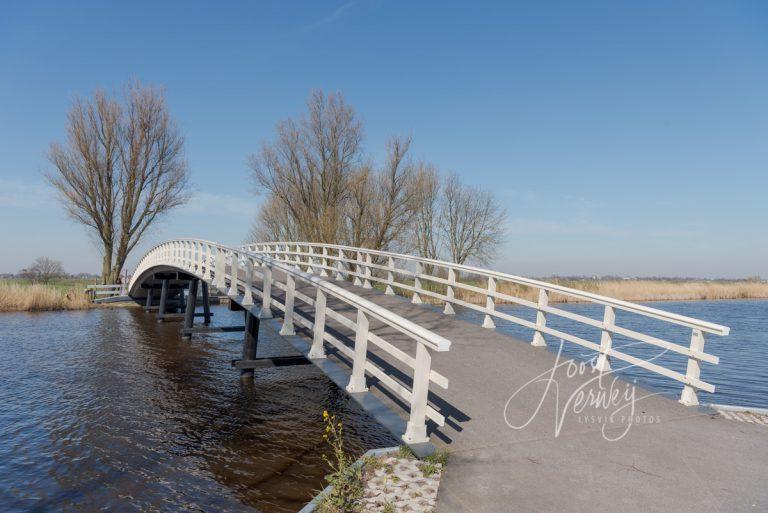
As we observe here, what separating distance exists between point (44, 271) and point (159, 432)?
4825 centimetres

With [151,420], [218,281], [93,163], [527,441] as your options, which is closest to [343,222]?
[93,163]

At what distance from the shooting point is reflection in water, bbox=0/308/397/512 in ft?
21.9

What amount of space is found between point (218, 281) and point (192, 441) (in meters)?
6.05

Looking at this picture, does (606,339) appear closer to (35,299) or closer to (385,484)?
(385,484)

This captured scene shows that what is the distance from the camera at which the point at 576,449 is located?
5.14 m

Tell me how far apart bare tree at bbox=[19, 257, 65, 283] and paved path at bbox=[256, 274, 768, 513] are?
1944 inches

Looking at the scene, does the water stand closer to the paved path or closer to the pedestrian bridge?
the pedestrian bridge

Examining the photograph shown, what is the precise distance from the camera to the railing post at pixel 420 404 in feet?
17.0

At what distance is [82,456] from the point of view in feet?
26.2

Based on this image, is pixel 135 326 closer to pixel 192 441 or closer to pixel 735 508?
pixel 192 441

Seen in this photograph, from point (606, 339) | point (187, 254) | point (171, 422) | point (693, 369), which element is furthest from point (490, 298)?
point (187, 254)

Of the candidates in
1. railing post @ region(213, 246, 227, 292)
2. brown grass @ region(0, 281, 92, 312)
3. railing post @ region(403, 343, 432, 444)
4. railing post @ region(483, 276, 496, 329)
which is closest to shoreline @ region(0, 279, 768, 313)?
brown grass @ region(0, 281, 92, 312)

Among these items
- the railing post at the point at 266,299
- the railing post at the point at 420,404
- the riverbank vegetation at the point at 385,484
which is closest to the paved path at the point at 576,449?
the riverbank vegetation at the point at 385,484

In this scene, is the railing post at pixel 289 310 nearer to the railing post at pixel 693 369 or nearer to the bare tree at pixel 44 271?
the railing post at pixel 693 369
